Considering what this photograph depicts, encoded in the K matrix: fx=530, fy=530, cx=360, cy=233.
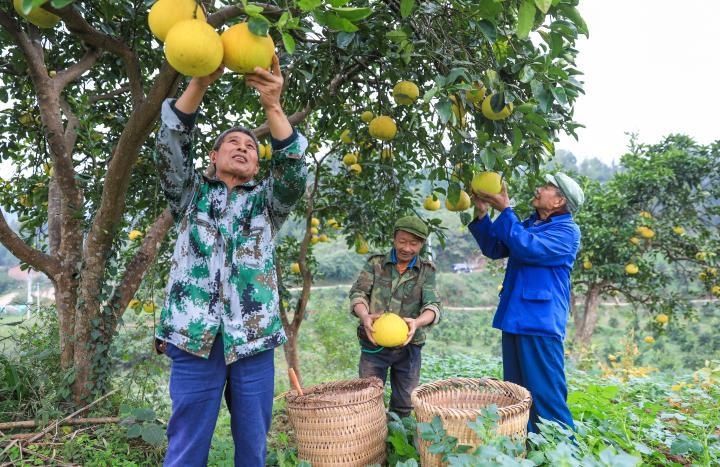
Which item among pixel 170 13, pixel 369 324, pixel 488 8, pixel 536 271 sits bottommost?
pixel 369 324

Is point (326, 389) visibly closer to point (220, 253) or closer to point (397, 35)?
point (220, 253)

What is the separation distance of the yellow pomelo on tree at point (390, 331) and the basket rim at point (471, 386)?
10.5 inches

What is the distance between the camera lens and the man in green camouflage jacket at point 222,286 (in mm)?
1559

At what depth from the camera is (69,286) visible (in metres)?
2.59

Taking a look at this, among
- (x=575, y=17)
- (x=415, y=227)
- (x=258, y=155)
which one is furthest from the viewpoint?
(x=415, y=227)

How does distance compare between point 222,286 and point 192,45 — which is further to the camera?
point 222,286

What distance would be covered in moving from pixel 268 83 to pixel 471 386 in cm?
154

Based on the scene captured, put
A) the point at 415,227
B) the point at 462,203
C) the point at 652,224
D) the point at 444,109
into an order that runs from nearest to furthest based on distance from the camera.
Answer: the point at 444,109
the point at 462,203
the point at 415,227
the point at 652,224

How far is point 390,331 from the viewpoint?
2389mm

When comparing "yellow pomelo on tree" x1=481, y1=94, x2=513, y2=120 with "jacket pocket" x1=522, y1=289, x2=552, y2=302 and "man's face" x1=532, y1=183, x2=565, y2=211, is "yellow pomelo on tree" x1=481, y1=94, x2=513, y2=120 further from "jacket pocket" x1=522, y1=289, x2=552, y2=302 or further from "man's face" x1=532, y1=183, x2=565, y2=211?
"jacket pocket" x1=522, y1=289, x2=552, y2=302

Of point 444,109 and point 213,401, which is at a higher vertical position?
point 444,109

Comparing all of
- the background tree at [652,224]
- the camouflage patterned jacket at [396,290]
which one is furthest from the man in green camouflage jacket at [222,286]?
the background tree at [652,224]

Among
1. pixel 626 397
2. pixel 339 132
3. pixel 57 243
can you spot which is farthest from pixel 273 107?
pixel 626 397

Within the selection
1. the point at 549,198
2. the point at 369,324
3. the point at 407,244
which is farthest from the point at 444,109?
the point at 369,324
